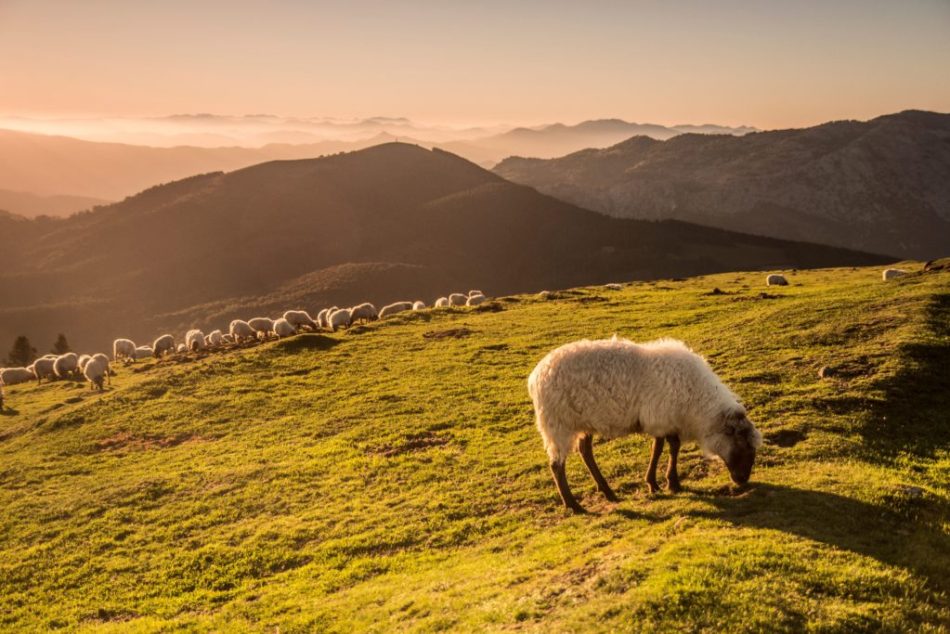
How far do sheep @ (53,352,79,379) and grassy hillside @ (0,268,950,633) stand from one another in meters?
17.8

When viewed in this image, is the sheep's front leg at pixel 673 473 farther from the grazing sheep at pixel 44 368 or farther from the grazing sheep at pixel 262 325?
the grazing sheep at pixel 44 368

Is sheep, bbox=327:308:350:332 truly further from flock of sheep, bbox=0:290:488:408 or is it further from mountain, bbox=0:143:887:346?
mountain, bbox=0:143:887:346

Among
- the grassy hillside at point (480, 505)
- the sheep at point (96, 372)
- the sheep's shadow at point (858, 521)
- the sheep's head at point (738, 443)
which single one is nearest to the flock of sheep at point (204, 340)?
the sheep at point (96, 372)

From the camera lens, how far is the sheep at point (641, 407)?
Answer: 1237 cm

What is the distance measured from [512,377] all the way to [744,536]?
1677 centimetres

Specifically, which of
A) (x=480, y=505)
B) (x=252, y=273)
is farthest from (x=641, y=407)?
(x=252, y=273)

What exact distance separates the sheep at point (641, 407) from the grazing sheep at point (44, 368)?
47592mm

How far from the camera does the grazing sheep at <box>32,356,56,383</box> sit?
Result: 152 feet

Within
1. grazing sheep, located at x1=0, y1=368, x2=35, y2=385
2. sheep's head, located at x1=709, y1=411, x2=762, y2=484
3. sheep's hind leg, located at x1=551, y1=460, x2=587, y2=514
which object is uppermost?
sheep's head, located at x1=709, y1=411, x2=762, y2=484

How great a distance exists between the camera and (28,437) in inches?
1109

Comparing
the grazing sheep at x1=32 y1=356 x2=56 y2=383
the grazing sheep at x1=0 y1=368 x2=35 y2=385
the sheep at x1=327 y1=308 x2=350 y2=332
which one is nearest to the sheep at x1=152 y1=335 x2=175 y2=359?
the grazing sheep at x1=32 y1=356 x2=56 y2=383

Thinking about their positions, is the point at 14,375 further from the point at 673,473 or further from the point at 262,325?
the point at 673,473

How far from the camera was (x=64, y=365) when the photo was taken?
45.5 meters

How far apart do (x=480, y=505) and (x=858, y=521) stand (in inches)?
308
